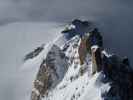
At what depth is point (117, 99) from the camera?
624ft

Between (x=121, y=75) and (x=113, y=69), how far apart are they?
234 centimetres

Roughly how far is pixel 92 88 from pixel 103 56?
795 centimetres

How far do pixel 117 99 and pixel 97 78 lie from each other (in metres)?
10.6

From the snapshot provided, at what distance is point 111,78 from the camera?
196750mm

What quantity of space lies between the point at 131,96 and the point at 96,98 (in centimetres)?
823

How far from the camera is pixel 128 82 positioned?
197875 mm

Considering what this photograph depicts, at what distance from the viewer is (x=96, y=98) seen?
19388cm

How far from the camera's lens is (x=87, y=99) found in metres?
200

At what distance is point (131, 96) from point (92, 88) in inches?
388

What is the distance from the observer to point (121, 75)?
19912cm

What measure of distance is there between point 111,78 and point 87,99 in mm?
8039

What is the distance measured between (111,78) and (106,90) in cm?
546

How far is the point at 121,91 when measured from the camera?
193m

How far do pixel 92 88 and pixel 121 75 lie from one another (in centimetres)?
746
